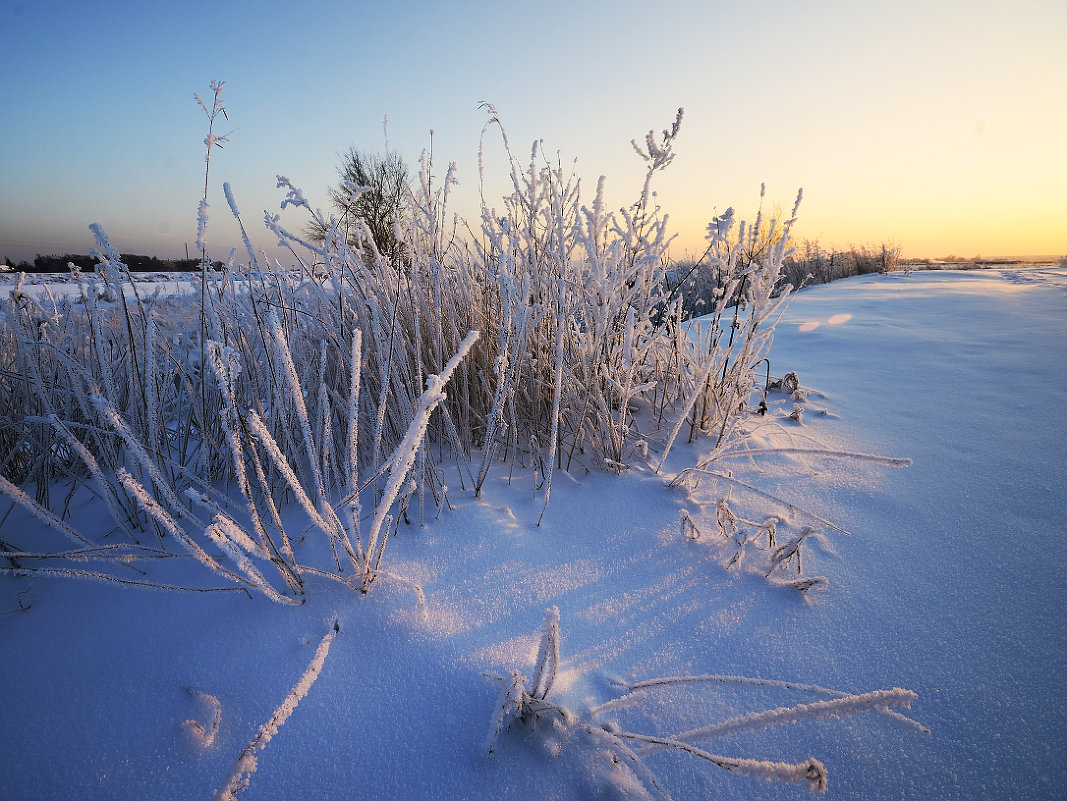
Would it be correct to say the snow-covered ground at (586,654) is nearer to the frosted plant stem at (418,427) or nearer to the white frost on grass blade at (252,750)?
the white frost on grass blade at (252,750)

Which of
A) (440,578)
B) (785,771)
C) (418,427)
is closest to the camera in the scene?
(785,771)

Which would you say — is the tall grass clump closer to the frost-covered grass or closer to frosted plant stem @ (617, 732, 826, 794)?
the frost-covered grass

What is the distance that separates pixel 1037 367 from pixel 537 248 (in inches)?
96.4

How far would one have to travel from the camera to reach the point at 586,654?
83 centimetres

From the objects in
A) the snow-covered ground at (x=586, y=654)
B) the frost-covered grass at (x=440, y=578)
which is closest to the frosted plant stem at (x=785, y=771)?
the frost-covered grass at (x=440, y=578)

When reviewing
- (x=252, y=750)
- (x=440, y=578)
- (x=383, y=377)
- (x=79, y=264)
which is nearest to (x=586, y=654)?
(x=440, y=578)

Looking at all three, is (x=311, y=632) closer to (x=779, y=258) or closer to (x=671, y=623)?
(x=671, y=623)

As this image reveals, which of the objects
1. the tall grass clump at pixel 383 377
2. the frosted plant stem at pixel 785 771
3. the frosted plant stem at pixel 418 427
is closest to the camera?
A: the frosted plant stem at pixel 785 771

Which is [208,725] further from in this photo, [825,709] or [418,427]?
[825,709]

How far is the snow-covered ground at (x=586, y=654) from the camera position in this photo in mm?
653

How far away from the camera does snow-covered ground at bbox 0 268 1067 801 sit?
65cm

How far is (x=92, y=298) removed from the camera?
1.06 metres

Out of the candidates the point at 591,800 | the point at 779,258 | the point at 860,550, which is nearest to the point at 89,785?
the point at 591,800

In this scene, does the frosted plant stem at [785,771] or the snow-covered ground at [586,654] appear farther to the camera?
the snow-covered ground at [586,654]
